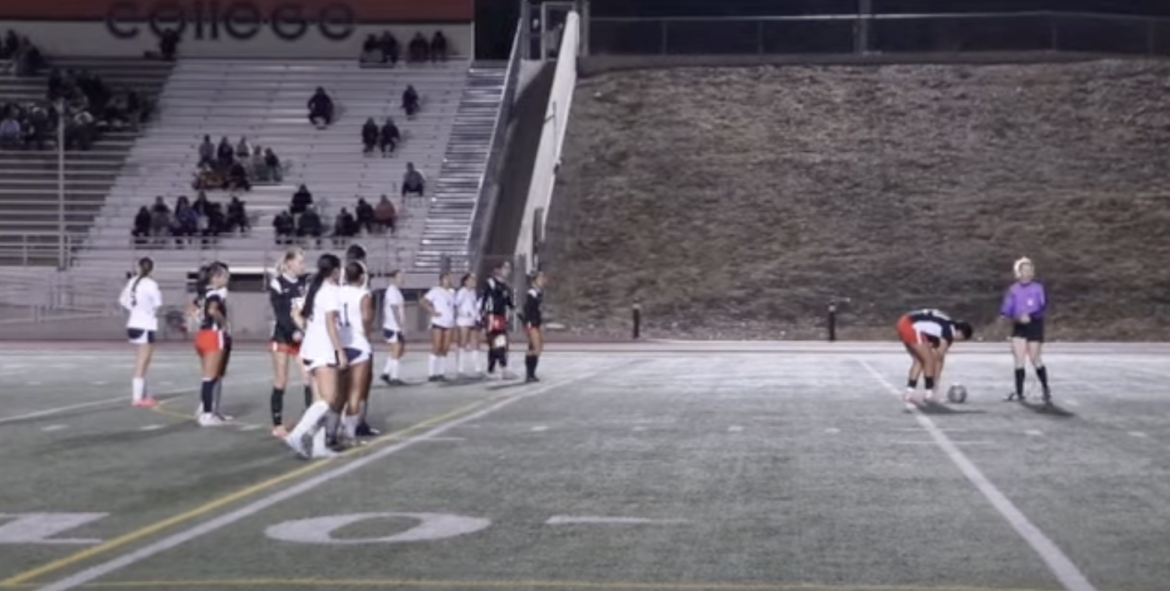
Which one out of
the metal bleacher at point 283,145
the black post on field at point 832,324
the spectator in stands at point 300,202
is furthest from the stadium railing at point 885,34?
the black post on field at point 832,324

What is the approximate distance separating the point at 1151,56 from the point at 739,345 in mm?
22554

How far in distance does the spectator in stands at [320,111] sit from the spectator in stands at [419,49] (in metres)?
4.86

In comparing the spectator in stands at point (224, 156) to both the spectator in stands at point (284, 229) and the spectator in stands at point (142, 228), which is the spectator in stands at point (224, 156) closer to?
the spectator in stands at point (142, 228)

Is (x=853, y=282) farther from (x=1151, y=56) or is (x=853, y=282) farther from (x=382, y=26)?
(x=382, y=26)

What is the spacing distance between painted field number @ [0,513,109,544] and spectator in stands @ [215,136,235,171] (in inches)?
1699

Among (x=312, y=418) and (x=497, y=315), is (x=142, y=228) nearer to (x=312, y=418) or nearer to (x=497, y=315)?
(x=497, y=315)

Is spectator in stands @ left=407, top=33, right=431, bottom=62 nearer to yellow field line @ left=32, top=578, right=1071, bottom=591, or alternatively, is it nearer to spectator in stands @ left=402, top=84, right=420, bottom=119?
spectator in stands @ left=402, top=84, right=420, bottom=119

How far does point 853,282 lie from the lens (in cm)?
5147

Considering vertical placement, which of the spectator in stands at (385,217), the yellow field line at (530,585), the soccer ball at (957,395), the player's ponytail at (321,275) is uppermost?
the spectator in stands at (385,217)

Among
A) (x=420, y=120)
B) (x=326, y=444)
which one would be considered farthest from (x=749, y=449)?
(x=420, y=120)

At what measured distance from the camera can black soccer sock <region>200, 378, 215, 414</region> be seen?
21547 mm

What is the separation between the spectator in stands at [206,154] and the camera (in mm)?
56406

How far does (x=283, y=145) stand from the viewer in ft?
192

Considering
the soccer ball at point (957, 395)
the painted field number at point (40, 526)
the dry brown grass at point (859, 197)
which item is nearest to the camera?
the painted field number at point (40, 526)
